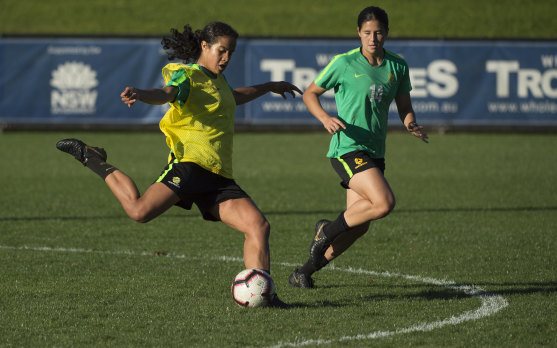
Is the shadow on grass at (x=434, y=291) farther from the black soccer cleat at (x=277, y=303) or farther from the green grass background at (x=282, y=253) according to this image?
the black soccer cleat at (x=277, y=303)

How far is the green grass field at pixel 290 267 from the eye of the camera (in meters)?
5.84

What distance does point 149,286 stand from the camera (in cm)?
736

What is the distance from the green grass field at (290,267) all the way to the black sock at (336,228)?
0.45m

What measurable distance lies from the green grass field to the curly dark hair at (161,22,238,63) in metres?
1.87

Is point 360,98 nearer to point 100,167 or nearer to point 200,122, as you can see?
point 200,122

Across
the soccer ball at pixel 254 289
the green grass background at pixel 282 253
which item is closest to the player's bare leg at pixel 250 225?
the soccer ball at pixel 254 289

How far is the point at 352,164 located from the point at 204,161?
4.21 ft

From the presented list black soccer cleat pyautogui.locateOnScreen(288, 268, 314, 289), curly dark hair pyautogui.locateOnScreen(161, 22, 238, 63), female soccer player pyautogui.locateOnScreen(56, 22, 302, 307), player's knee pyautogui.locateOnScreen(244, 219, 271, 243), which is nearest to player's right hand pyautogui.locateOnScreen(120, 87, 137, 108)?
female soccer player pyautogui.locateOnScreen(56, 22, 302, 307)

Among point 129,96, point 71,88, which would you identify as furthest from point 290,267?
point 71,88

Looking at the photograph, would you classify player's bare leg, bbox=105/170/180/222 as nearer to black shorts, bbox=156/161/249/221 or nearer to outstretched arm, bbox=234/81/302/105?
black shorts, bbox=156/161/249/221

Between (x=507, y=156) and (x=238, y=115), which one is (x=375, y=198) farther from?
(x=238, y=115)

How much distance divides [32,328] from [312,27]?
28.9 meters

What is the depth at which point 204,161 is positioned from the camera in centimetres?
650

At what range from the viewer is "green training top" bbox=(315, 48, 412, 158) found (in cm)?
724
